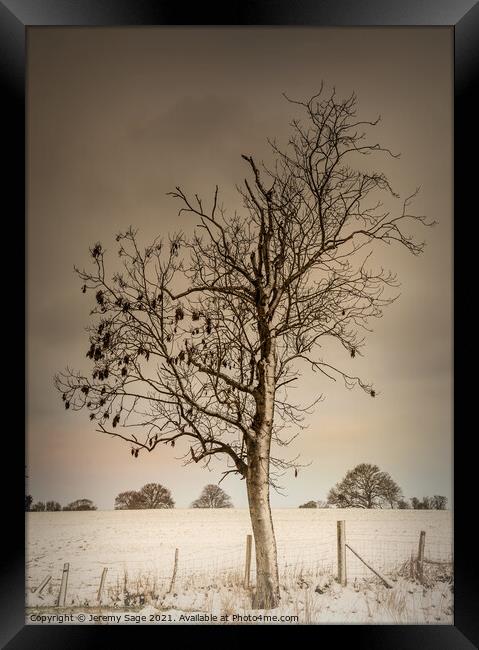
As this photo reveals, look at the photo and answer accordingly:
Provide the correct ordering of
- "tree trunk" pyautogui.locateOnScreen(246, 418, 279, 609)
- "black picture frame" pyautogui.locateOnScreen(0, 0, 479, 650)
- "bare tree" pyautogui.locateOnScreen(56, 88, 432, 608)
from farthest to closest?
"bare tree" pyautogui.locateOnScreen(56, 88, 432, 608) < "tree trunk" pyautogui.locateOnScreen(246, 418, 279, 609) < "black picture frame" pyautogui.locateOnScreen(0, 0, 479, 650)

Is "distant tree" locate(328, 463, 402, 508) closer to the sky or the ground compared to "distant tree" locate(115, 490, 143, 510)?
closer to the sky

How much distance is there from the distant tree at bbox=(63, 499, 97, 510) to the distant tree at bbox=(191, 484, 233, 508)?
0.69m

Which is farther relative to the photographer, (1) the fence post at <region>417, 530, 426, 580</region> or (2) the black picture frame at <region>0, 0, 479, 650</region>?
(1) the fence post at <region>417, 530, 426, 580</region>

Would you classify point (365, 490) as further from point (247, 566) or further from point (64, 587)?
point (64, 587)

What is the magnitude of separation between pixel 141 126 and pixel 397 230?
6.29 feet

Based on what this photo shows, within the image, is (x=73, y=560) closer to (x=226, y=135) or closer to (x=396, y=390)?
(x=396, y=390)

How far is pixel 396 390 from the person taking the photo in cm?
453

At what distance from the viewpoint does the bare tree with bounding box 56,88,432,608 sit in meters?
4.57

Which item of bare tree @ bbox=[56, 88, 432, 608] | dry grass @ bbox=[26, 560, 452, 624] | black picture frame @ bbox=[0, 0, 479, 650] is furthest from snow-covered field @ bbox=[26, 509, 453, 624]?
bare tree @ bbox=[56, 88, 432, 608]

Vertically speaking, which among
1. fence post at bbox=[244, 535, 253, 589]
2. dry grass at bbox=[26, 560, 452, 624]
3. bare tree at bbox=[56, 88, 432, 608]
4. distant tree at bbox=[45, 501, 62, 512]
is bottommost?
dry grass at bbox=[26, 560, 452, 624]

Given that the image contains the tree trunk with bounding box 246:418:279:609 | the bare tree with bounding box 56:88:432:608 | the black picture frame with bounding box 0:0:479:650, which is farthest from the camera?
the bare tree with bounding box 56:88:432:608

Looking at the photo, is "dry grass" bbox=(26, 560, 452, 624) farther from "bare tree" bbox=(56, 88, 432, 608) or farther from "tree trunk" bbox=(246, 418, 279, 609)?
"bare tree" bbox=(56, 88, 432, 608)
